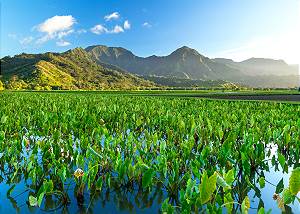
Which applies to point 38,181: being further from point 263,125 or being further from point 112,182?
point 263,125

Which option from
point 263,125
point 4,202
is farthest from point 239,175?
point 263,125

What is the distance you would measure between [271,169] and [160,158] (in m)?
2.98

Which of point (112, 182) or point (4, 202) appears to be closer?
point (4, 202)

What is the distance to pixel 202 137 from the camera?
33.9 feet

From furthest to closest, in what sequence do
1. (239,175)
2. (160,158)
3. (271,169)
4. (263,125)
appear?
(263,125)
(271,169)
(239,175)
(160,158)

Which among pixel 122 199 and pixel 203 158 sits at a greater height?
pixel 203 158

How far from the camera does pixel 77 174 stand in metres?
5.20

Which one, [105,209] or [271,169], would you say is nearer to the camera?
[105,209]

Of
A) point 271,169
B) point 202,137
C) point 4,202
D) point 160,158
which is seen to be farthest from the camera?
point 202,137

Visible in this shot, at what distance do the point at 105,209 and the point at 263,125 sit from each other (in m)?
8.61

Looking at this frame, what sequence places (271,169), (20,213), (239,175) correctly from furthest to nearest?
(271,169), (239,175), (20,213)

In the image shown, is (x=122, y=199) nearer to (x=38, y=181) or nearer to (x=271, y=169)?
(x=38, y=181)

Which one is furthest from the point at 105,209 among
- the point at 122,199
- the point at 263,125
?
the point at 263,125

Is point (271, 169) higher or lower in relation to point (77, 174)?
lower
